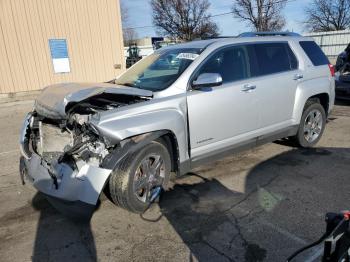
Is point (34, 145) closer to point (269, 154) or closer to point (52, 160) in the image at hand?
point (52, 160)

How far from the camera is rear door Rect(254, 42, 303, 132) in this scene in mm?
4688

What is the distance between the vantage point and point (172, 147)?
388cm

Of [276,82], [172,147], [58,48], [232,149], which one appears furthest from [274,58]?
[58,48]

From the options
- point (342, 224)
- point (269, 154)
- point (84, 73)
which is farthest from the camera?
point (84, 73)

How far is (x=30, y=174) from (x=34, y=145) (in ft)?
1.52

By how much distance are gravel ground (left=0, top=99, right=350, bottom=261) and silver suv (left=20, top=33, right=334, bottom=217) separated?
0.33 m

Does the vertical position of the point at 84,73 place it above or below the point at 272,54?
below

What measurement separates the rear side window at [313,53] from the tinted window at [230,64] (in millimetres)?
1472

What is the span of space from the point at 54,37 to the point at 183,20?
30563 millimetres

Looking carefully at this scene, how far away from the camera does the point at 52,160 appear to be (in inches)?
136

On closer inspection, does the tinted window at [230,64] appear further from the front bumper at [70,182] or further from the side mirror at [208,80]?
the front bumper at [70,182]

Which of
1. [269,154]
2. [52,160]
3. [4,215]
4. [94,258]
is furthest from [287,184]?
[4,215]

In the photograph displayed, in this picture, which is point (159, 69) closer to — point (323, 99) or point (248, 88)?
point (248, 88)

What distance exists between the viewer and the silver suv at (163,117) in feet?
10.7
